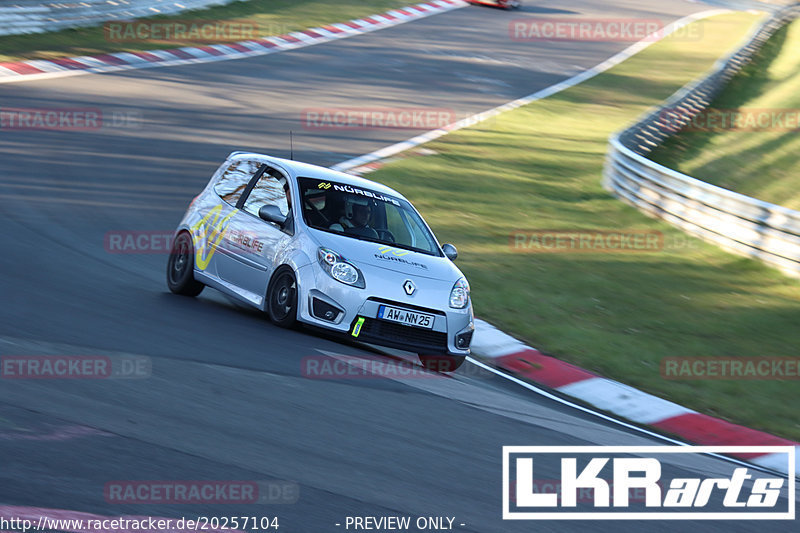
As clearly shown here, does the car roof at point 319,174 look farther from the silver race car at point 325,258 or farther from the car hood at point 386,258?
the car hood at point 386,258

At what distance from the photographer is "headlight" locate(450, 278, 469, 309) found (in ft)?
29.1

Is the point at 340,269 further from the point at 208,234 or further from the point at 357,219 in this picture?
the point at 208,234

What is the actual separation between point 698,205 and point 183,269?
28.4ft

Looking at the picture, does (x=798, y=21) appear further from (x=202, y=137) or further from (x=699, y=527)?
(x=699, y=527)

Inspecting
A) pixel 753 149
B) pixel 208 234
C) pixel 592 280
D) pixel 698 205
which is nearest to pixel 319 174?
pixel 208 234

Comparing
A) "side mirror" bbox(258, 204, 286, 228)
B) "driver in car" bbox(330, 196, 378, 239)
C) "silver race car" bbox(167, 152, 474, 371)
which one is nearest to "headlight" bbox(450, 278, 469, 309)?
"silver race car" bbox(167, 152, 474, 371)

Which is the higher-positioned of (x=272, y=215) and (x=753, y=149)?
(x=272, y=215)

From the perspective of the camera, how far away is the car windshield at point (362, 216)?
9.36 meters

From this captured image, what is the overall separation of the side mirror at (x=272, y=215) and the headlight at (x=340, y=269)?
71cm

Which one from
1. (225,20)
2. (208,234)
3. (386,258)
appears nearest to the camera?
(386,258)

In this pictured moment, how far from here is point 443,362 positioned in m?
8.98

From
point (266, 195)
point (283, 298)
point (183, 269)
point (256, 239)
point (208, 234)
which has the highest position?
point (266, 195)

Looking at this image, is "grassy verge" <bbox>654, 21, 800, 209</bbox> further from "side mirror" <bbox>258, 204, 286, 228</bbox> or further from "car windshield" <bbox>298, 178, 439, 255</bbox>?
"side mirror" <bbox>258, 204, 286, 228</bbox>

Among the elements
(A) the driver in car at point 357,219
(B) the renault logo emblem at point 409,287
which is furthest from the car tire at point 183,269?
(B) the renault logo emblem at point 409,287
